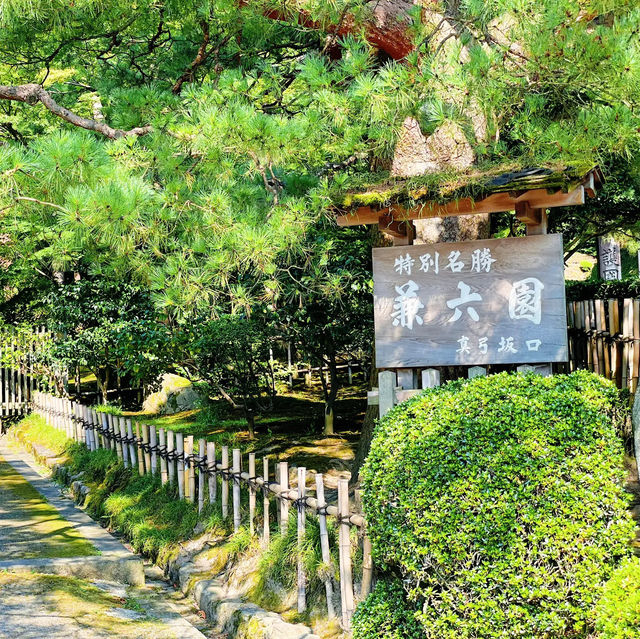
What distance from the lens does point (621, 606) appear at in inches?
135

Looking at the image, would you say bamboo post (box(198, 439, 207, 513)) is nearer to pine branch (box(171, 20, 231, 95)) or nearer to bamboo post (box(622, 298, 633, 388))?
pine branch (box(171, 20, 231, 95))

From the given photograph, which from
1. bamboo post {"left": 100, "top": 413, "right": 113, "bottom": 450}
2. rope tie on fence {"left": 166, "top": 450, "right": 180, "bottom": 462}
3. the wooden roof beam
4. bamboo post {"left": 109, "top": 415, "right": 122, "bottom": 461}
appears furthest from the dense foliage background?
bamboo post {"left": 100, "top": 413, "right": 113, "bottom": 450}

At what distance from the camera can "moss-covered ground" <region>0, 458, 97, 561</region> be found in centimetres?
715

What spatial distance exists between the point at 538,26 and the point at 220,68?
4.21 meters

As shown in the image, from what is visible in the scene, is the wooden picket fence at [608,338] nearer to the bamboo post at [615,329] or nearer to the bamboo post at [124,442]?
the bamboo post at [615,329]

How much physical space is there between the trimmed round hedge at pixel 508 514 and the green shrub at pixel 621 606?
357 mm

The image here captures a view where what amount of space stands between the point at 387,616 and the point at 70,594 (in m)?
2.56

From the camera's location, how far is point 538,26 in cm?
483

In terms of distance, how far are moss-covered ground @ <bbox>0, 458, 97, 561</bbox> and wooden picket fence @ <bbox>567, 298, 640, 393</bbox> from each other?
17.8 feet

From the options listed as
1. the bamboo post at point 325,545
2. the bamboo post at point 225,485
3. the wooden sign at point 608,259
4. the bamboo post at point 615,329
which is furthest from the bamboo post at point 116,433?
the wooden sign at point 608,259

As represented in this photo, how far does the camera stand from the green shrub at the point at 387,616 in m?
4.38

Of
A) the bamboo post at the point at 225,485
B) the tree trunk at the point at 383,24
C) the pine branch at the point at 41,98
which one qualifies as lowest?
the bamboo post at the point at 225,485

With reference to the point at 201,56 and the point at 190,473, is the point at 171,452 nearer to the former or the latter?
the point at 190,473

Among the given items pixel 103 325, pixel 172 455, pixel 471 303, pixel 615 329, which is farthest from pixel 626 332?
pixel 103 325
